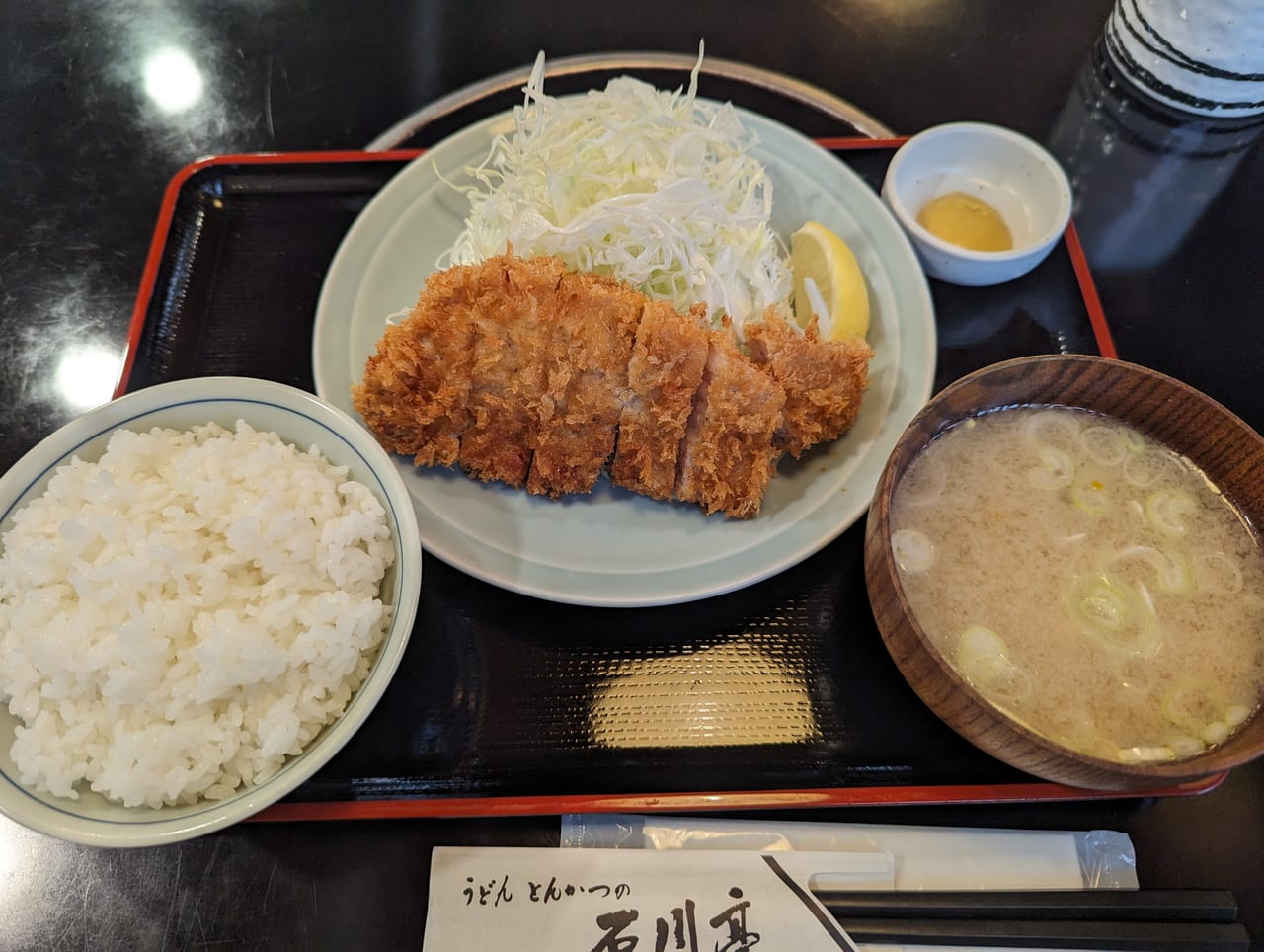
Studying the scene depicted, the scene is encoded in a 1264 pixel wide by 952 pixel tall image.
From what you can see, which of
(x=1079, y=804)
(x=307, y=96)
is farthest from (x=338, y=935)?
(x=307, y=96)

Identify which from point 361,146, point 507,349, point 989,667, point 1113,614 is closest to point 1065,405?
point 1113,614

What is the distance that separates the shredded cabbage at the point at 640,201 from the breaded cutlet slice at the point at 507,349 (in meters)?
0.18

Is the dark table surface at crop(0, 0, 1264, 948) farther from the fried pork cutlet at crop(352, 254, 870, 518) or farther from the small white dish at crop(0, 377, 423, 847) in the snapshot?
the fried pork cutlet at crop(352, 254, 870, 518)

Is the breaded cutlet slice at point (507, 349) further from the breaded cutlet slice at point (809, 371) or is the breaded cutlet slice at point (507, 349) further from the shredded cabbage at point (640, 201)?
the breaded cutlet slice at point (809, 371)

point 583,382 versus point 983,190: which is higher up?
point 983,190

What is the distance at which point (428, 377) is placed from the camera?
1724 millimetres

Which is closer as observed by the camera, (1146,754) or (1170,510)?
(1146,754)

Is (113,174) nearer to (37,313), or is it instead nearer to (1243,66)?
(37,313)

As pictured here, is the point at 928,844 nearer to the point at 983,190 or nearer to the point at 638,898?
the point at 638,898

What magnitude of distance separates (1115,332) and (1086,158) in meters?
0.78

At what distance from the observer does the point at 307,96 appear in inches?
105

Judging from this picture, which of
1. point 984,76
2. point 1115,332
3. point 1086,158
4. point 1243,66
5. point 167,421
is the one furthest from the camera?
point 984,76

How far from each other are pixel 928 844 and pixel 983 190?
183cm

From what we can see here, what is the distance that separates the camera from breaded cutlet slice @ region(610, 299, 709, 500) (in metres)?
1.65
